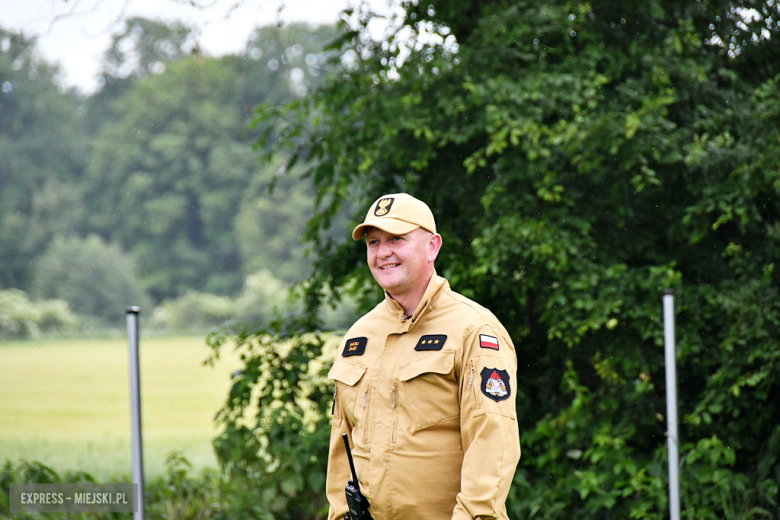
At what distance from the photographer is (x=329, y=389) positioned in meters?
5.82

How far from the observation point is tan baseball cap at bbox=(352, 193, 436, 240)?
2.38 m

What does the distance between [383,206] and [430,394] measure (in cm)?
64

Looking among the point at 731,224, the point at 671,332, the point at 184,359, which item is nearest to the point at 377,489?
the point at 671,332

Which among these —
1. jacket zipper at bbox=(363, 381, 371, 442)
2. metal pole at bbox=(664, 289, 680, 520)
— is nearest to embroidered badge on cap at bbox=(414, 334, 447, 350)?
jacket zipper at bbox=(363, 381, 371, 442)

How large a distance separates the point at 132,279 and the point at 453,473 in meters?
24.6

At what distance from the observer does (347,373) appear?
247 cm

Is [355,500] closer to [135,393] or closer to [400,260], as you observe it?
[400,260]

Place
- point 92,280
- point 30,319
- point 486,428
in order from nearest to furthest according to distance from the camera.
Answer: point 486,428
point 30,319
point 92,280

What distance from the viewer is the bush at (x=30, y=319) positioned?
48.9 feet

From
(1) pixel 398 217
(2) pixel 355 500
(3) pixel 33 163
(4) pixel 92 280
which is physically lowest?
(2) pixel 355 500

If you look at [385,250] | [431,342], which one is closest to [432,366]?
[431,342]

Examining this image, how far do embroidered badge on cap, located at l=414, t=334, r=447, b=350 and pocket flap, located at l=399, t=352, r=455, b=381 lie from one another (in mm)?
34

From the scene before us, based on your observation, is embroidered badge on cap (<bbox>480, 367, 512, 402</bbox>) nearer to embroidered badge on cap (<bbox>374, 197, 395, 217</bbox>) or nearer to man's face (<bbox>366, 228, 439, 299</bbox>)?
man's face (<bbox>366, 228, 439, 299</bbox>)

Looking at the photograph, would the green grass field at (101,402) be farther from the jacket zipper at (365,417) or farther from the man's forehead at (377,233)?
the man's forehead at (377,233)
